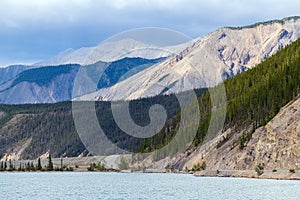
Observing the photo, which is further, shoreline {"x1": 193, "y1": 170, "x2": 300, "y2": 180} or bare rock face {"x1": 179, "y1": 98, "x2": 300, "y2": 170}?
bare rock face {"x1": 179, "y1": 98, "x2": 300, "y2": 170}

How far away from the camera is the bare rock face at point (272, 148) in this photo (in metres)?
147

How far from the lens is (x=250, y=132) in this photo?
17412 centimetres

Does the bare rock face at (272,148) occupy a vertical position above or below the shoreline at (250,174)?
above

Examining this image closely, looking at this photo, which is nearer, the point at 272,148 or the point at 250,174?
the point at 250,174

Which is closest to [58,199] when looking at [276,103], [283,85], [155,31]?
[155,31]

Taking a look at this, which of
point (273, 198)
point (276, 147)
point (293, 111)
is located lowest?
point (273, 198)

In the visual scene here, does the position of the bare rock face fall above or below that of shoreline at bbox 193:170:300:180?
above

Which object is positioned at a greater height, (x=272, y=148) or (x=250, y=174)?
(x=272, y=148)

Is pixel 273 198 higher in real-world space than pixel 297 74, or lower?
lower

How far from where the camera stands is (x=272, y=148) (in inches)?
6038

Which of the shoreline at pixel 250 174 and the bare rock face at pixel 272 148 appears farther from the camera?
the bare rock face at pixel 272 148

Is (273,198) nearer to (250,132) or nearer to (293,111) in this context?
(293,111)

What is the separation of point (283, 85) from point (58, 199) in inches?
4814

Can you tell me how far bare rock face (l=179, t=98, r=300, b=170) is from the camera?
14700cm
